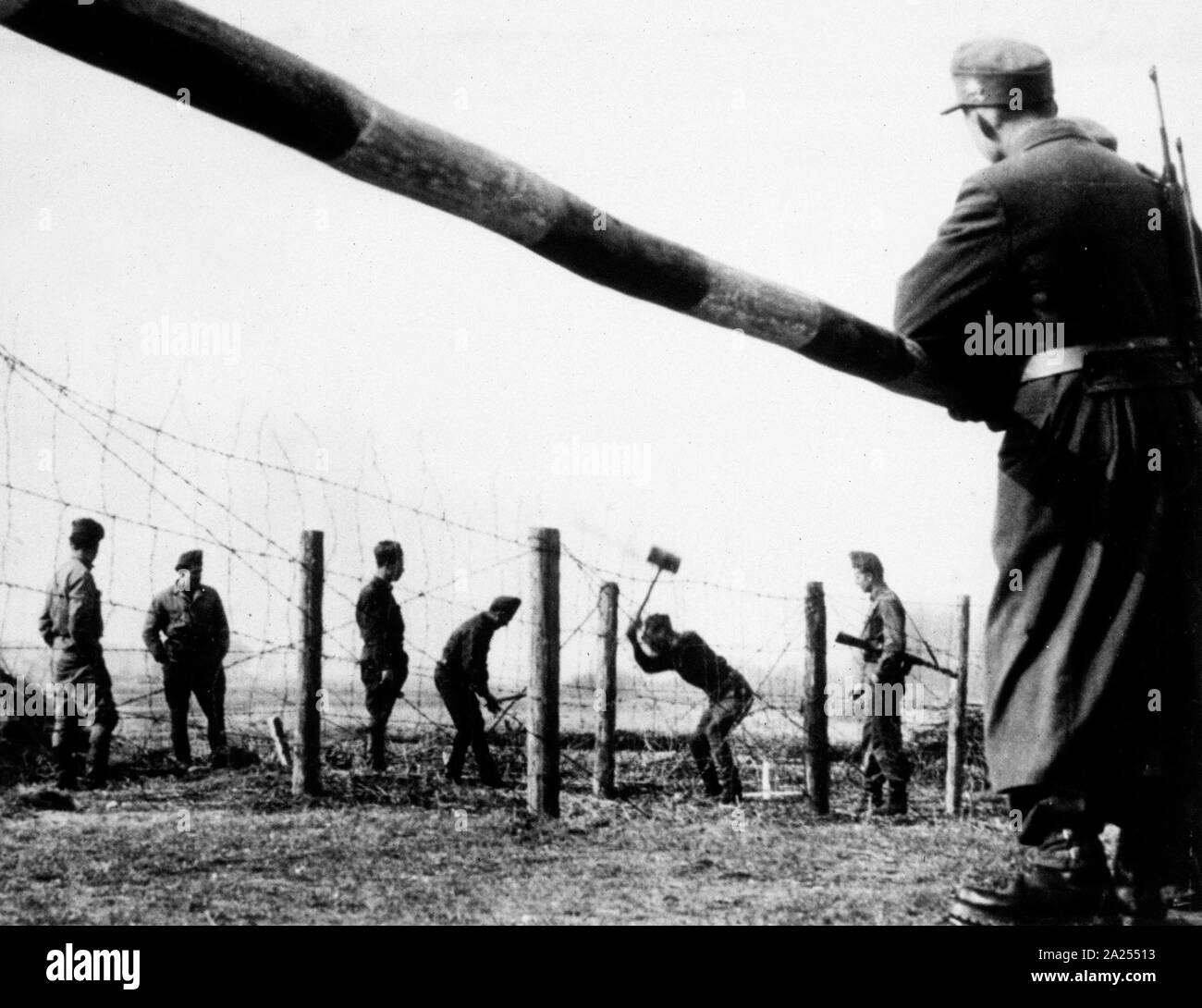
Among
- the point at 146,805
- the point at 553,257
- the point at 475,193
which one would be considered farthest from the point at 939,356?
the point at 146,805

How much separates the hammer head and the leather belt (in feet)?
25.7

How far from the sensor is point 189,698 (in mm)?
11883

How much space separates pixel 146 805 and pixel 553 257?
748 cm

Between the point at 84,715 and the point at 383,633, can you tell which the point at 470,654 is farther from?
the point at 84,715

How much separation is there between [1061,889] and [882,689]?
8.37 m

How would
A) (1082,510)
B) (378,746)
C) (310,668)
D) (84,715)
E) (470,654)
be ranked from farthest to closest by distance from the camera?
(470,654) < (378,746) < (84,715) < (310,668) < (1082,510)

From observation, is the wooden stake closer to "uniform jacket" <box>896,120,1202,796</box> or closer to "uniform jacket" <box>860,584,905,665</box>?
"uniform jacket" <box>860,584,905,665</box>

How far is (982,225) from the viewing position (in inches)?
110

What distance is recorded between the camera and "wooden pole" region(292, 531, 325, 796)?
8.53 metres

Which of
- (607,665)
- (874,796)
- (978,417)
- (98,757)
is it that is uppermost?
(978,417)

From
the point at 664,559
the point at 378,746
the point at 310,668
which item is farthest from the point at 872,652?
the point at 310,668

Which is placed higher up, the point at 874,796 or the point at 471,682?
the point at 471,682

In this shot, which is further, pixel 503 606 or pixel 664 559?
pixel 503 606
